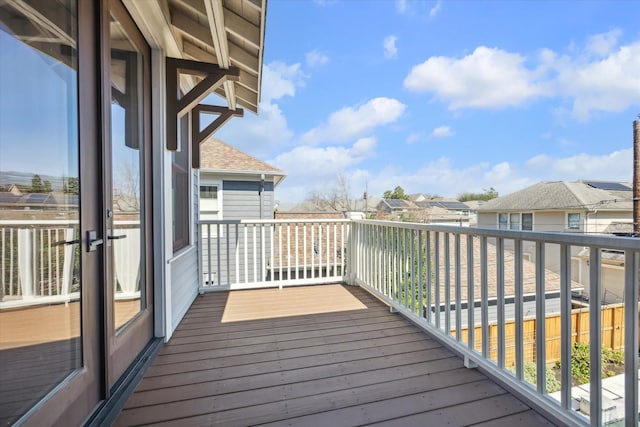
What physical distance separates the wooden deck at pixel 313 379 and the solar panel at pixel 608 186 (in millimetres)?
18074

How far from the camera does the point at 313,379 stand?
1.85 m

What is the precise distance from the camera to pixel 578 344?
1.80 metres

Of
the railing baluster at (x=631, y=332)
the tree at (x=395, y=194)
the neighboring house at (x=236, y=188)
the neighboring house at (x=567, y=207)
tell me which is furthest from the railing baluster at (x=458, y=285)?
the tree at (x=395, y=194)

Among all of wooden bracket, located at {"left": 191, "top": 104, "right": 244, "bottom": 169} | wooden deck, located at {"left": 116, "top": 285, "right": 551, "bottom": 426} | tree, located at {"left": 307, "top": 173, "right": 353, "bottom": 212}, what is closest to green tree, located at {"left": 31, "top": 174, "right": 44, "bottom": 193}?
wooden deck, located at {"left": 116, "top": 285, "right": 551, "bottom": 426}

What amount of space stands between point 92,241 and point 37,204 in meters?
0.34

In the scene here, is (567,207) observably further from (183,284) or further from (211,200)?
(183,284)

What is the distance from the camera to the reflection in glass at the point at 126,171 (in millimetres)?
1723

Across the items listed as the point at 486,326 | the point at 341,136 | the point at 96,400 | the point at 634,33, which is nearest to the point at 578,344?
the point at 486,326

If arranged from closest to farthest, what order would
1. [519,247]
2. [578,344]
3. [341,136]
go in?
1. [519,247]
2. [578,344]
3. [341,136]

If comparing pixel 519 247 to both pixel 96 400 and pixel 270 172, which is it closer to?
pixel 96 400

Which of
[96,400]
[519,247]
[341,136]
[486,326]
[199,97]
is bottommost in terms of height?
[96,400]

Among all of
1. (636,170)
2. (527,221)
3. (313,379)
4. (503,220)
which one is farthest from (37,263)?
(503,220)

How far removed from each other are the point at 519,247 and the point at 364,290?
247 cm

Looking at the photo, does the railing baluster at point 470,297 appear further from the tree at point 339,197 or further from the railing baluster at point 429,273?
the tree at point 339,197
